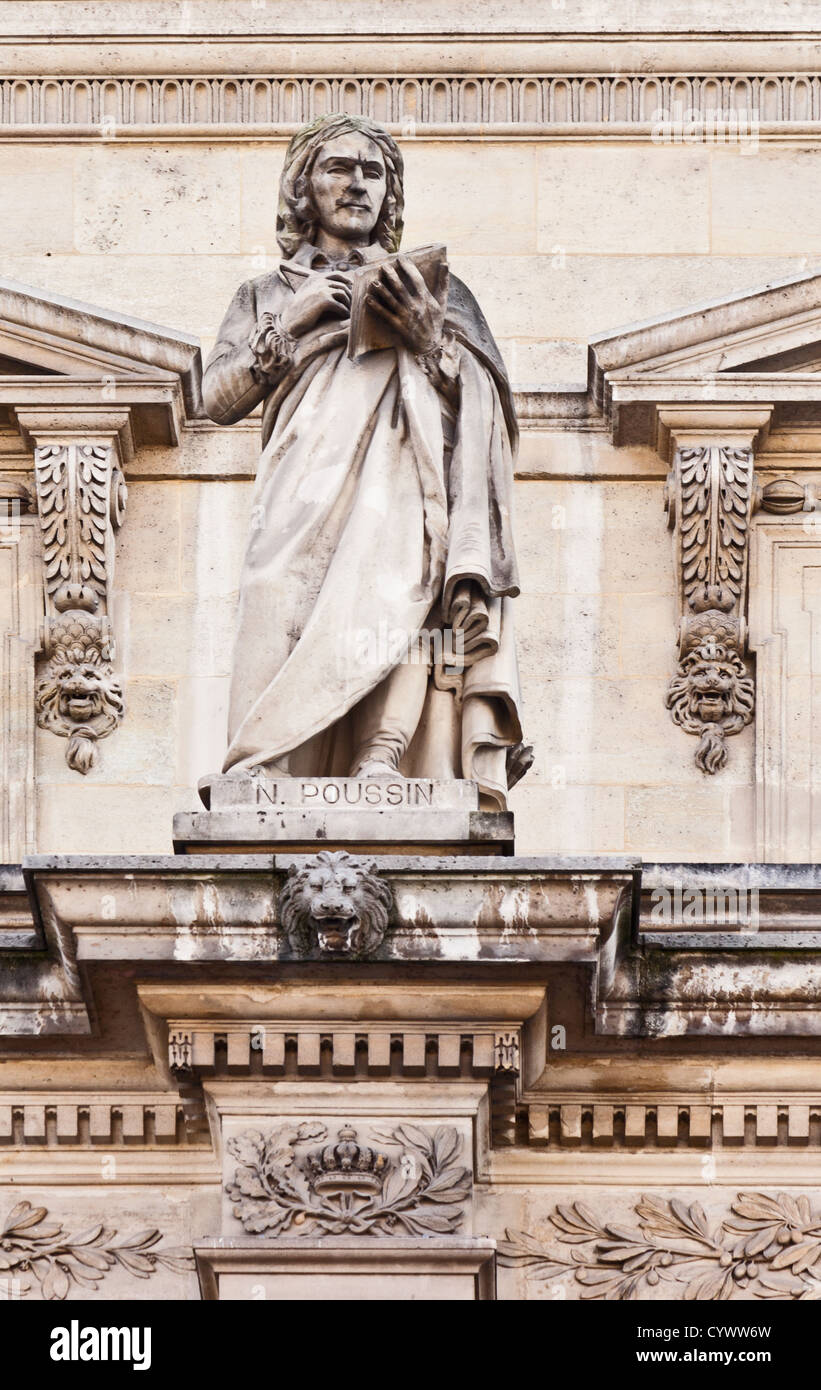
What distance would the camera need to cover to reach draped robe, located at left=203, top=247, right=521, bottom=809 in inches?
665

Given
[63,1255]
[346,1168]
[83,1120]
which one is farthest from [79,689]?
[346,1168]

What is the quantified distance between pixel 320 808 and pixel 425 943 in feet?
2.25

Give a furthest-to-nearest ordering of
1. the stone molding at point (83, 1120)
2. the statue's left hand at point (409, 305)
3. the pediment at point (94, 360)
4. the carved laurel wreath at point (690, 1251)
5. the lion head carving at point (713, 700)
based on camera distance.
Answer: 1. the pediment at point (94, 360)
2. the lion head carving at point (713, 700)
3. the statue's left hand at point (409, 305)
4. the stone molding at point (83, 1120)
5. the carved laurel wreath at point (690, 1251)

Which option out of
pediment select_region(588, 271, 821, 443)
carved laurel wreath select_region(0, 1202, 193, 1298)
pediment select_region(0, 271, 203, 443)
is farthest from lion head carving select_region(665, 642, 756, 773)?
carved laurel wreath select_region(0, 1202, 193, 1298)

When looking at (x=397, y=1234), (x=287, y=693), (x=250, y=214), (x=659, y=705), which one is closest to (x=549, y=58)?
(x=250, y=214)

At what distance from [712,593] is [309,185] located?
8.62ft

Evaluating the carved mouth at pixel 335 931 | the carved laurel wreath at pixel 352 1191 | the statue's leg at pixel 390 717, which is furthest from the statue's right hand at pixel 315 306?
the carved laurel wreath at pixel 352 1191

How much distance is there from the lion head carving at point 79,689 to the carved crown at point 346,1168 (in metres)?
3.72

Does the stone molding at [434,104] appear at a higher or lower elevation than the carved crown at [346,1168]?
higher

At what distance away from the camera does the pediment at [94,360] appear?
20.0 m

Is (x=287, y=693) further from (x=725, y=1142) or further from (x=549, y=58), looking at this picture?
(x=549, y=58)

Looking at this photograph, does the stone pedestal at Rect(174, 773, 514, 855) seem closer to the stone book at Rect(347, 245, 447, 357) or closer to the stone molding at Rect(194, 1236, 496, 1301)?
the stone molding at Rect(194, 1236, 496, 1301)

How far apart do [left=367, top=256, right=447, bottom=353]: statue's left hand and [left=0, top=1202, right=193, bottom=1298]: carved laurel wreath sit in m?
3.18

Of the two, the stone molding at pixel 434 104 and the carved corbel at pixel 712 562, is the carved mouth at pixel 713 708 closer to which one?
the carved corbel at pixel 712 562
